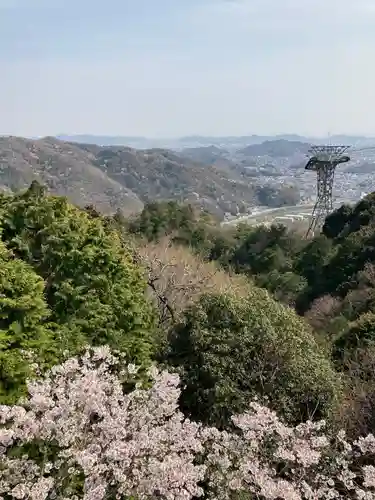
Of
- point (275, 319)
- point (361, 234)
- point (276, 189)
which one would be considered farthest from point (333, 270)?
point (276, 189)

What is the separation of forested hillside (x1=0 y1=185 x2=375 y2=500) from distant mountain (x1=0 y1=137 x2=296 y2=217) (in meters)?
94.9

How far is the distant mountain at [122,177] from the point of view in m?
115

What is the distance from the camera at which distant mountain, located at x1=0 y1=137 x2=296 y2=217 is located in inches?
4530

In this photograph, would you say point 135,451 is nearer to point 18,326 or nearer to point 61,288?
point 18,326

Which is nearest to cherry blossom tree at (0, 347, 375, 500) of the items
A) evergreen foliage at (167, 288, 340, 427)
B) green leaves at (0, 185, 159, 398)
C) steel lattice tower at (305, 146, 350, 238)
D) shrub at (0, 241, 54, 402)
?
shrub at (0, 241, 54, 402)

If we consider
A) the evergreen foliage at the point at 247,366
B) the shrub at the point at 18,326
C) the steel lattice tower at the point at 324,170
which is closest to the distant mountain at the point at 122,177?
the steel lattice tower at the point at 324,170

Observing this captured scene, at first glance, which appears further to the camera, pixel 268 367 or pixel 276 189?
pixel 276 189

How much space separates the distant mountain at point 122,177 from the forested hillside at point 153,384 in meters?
94.9

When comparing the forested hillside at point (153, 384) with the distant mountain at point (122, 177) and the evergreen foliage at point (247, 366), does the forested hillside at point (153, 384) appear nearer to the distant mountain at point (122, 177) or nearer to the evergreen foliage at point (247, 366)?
the evergreen foliage at point (247, 366)

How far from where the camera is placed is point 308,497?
21.4 ft

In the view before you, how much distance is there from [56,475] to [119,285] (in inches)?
A: 203

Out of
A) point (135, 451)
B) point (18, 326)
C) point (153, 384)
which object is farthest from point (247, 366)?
point (135, 451)

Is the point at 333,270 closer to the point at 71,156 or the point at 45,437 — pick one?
the point at 45,437

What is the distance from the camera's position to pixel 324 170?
4069 centimetres
